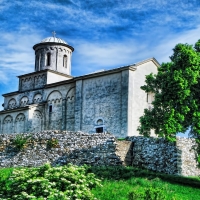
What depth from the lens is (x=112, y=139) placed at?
16.2 meters

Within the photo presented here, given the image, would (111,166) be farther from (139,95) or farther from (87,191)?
(139,95)

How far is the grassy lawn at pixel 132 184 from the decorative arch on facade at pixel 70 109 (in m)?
14.2

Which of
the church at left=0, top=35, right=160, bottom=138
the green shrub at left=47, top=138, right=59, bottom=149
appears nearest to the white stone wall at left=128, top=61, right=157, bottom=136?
the church at left=0, top=35, right=160, bottom=138

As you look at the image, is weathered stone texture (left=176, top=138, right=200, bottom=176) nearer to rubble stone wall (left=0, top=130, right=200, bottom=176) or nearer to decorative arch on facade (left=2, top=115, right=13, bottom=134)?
rubble stone wall (left=0, top=130, right=200, bottom=176)

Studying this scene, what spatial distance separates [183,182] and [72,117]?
15508mm

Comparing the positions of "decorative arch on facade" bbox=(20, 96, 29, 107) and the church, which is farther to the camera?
"decorative arch on facade" bbox=(20, 96, 29, 107)

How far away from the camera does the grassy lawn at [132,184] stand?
10.2 m

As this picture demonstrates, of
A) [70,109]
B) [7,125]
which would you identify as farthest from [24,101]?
[70,109]

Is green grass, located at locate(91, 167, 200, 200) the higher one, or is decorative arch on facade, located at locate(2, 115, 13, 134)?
decorative arch on facade, located at locate(2, 115, 13, 134)

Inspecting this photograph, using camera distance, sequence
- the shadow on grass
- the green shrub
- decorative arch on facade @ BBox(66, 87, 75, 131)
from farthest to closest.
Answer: decorative arch on facade @ BBox(66, 87, 75, 131) < the green shrub < the shadow on grass

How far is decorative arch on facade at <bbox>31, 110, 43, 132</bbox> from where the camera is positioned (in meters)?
30.9

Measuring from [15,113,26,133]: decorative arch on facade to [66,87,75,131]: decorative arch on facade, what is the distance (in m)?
4.42

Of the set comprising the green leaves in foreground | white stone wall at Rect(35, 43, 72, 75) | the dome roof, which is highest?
the dome roof

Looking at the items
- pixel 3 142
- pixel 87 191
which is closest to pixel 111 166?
pixel 3 142
